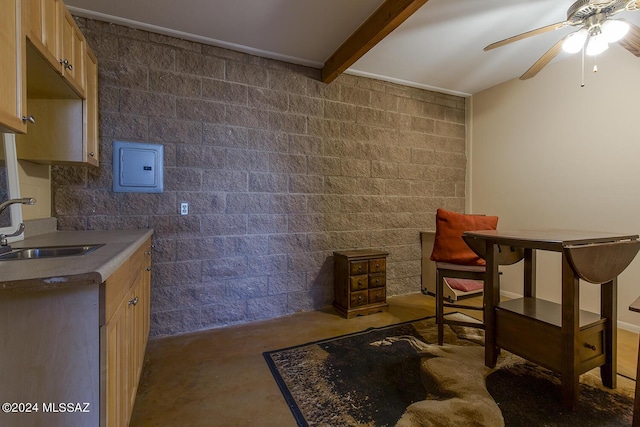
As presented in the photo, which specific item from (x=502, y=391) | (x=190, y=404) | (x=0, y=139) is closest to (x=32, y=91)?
(x=0, y=139)

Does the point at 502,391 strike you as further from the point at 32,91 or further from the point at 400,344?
the point at 32,91

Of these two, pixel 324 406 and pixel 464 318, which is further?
pixel 464 318

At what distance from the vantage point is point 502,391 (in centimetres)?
163

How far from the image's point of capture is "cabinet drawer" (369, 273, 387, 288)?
9.32 feet

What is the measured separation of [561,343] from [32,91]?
127 inches

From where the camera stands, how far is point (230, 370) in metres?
1.88

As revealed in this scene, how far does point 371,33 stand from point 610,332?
2456 mm

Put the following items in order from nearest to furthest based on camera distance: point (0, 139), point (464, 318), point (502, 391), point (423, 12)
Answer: point (0, 139) < point (502, 391) < point (423, 12) < point (464, 318)

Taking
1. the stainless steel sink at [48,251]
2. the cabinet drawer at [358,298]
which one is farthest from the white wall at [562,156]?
the stainless steel sink at [48,251]

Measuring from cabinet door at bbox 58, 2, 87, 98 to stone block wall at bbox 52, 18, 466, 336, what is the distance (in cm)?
46

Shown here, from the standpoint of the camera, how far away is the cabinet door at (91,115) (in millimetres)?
1812

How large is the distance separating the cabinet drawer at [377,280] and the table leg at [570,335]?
1.54m

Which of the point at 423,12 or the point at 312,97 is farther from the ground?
the point at 423,12

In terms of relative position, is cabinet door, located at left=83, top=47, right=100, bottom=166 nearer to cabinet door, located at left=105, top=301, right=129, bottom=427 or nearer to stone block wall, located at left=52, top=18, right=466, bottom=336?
stone block wall, located at left=52, top=18, right=466, bottom=336
